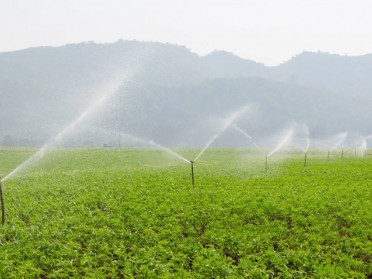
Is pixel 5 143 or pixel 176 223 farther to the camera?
pixel 5 143

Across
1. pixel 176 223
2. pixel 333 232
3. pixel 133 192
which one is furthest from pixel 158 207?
pixel 333 232

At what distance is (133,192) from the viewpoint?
69.3 ft

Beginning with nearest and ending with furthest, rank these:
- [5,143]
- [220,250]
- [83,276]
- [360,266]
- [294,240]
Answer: [83,276] → [360,266] → [220,250] → [294,240] → [5,143]

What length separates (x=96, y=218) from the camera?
15508 millimetres

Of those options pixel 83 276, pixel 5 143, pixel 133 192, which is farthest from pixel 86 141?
pixel 83 276

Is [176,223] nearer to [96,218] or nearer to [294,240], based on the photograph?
[96,218]

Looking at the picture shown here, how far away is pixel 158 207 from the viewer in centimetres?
1708

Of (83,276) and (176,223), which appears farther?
(176,223)

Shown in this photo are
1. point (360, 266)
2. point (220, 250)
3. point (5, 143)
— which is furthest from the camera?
point (5, 143)

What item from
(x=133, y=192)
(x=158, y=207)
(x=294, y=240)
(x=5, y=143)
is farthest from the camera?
(x=5, y=143)

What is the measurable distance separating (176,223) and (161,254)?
3275 mm

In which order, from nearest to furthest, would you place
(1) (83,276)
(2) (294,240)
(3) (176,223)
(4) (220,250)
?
(1) (83,276) < (4) (220,250) < (2) (294,240) < (3) (176,223)

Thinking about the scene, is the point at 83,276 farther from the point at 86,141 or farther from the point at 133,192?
the point at 86,141

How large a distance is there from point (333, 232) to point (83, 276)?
8973 mm
